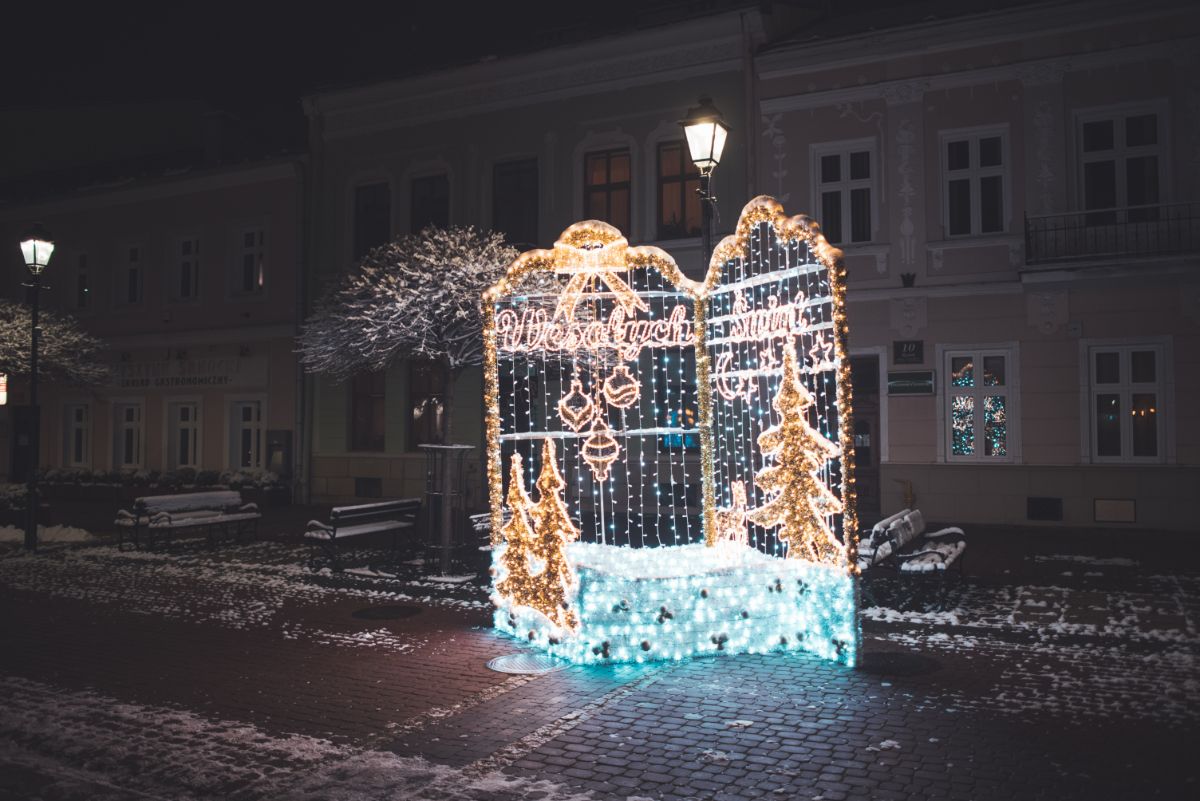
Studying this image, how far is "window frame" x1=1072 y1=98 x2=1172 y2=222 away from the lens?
49.0 ft

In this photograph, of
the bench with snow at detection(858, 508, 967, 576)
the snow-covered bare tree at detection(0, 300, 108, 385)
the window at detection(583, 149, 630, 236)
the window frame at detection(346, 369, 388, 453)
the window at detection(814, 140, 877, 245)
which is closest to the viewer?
the bench with snow at detection(858, 508, 967, 576)

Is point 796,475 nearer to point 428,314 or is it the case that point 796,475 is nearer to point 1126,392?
point 428,314

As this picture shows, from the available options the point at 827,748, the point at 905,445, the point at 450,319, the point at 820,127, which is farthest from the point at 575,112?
the point at 827,748

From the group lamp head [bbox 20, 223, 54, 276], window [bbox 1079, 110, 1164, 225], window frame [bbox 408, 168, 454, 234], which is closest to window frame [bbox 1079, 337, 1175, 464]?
window [bbox 1079, 110, 1164, 225]

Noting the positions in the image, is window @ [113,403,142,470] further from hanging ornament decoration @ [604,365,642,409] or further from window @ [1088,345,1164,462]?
window @ [1088,345,1164,462]

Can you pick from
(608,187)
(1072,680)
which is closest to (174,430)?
(608,187)

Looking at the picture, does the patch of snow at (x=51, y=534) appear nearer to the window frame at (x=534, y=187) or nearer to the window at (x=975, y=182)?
the window frame at (x=534, y=187)

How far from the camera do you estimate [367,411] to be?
21516 mm

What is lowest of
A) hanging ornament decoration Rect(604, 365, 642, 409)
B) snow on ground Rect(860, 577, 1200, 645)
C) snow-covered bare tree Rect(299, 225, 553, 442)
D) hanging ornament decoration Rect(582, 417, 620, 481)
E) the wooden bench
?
snow on ground Rect(860, 577, 1200, 645)

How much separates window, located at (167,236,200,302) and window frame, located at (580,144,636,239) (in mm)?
11070

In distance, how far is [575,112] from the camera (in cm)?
1947

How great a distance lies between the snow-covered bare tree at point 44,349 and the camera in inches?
675

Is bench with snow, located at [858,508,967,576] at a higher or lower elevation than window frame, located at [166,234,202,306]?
lower

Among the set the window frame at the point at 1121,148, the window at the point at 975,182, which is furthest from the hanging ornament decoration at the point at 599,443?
the window frame at the point at 1121,148
